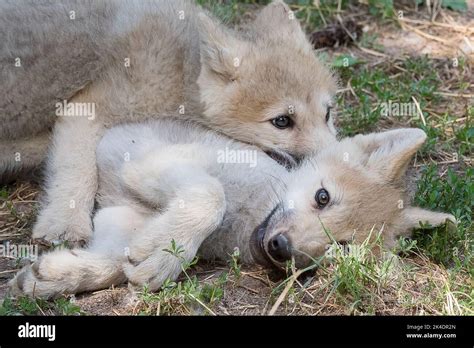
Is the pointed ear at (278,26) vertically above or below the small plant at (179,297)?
above

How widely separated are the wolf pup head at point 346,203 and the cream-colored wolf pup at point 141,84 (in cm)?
30

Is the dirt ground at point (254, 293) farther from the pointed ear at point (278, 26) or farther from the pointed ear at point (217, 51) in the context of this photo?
the pointed ear at point (278, 26)

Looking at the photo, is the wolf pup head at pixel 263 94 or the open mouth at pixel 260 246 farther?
the wolf pup head at pixel 263 94

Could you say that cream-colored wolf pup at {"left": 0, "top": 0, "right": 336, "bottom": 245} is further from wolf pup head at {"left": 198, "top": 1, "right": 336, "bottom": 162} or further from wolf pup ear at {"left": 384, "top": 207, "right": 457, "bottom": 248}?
wolf pup ear at {"left": 384, "top": 207, "right": 457, "bottom": 248}

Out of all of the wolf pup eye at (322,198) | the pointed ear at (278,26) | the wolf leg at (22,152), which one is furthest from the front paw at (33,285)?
the pointed ear at (278,26)

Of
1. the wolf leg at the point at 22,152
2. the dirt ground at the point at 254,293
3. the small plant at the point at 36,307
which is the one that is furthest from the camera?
the wolf leg at the point at 22,152

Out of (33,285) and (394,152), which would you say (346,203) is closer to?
(394,152)

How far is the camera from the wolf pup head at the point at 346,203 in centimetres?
453

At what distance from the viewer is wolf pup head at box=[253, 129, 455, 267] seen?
178 inches

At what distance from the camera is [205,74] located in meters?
5.45

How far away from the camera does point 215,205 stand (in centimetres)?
456

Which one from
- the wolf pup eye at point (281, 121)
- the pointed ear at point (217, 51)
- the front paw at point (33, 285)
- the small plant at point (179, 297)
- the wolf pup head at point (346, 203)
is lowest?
the front paw at point (33, 285)

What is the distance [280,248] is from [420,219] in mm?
920

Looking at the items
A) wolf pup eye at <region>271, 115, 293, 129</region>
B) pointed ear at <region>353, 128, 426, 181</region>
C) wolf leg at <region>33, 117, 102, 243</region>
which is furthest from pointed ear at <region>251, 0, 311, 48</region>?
wolf leg at <region>33, 117, 102, 243</region>
